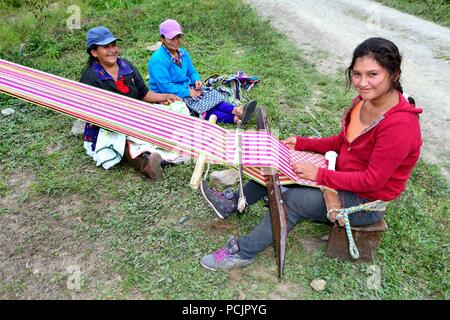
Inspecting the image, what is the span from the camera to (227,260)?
2512mm

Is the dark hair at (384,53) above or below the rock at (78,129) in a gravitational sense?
above

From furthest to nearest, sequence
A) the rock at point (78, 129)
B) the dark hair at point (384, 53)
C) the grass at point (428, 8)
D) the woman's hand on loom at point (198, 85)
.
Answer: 1. the grass at point (428, 8)
2. the woman's hand on loom at point (198, 85)
3. the rock at point (78, 129)
4. the dark hair at point (384, 53)

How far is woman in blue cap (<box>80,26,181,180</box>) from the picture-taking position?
330cm

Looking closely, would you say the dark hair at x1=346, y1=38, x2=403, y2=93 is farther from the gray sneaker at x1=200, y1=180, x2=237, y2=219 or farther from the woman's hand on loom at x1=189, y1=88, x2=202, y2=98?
the woman's hand on loom at x1=189, y1=88, x2=202, y2=98

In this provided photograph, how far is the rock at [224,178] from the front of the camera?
3365 millimetres

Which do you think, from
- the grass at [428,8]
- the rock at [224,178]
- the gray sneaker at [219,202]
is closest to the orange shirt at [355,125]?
the gray sneaker at [219,202]

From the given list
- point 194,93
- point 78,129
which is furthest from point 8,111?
point 194,93

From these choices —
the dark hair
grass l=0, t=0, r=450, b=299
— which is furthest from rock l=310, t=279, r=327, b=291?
the dark hair

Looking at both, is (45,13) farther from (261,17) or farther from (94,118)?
(94,118)

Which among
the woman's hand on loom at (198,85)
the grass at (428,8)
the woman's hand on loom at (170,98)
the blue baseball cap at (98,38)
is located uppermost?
the blue baseball cap at (98,38)

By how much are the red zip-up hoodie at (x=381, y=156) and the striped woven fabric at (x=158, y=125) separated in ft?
0.78

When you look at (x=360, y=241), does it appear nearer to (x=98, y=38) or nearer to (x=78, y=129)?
(x=98, y=38)

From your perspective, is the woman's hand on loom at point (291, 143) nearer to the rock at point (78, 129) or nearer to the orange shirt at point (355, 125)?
the orange shirt at point (355, 125)
